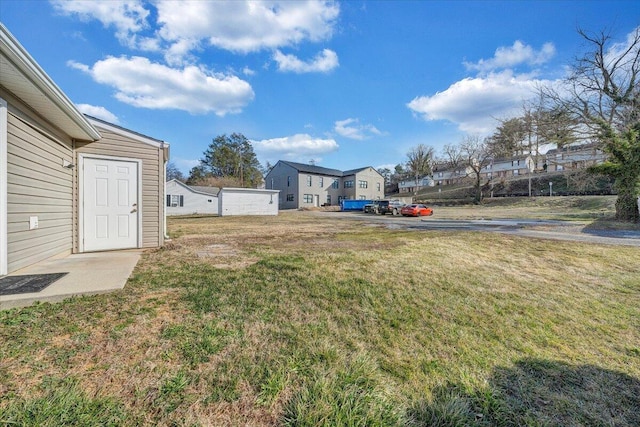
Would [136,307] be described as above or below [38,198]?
below

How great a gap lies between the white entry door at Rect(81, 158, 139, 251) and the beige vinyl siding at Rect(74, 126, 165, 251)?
16 cm

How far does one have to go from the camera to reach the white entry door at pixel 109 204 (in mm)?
5207

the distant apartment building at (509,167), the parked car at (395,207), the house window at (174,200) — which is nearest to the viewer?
the parked car at (395,207)

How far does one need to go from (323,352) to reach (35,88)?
15.9 feet

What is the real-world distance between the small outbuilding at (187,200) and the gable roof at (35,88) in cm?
2334

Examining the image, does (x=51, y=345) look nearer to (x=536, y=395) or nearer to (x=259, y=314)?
(x=259, y=314)

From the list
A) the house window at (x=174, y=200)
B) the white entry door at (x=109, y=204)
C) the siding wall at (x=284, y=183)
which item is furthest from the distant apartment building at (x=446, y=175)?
the white entry door at (x=109, y=204)

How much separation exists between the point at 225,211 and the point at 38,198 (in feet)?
62.1

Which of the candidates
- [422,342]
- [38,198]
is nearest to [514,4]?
[422,342]

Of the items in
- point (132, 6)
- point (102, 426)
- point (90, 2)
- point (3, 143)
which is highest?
point (132, 6)

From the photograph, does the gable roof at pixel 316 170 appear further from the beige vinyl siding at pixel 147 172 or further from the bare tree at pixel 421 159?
the beige vinyl siding at pixel 147 172

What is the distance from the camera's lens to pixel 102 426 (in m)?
1.36

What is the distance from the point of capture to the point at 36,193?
398 cm

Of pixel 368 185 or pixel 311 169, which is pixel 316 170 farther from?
pixel 368 185
